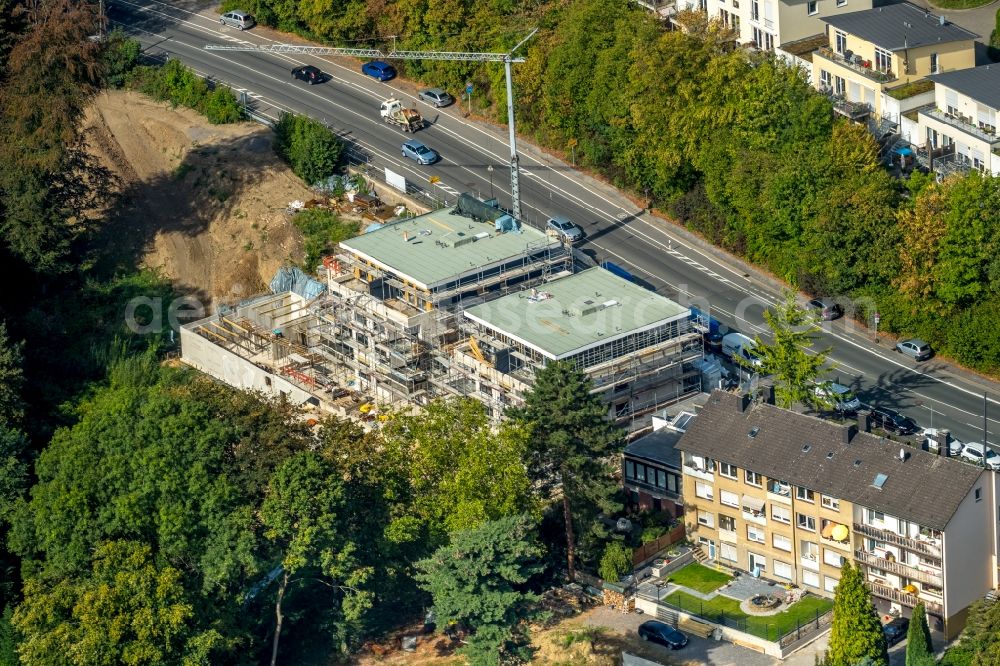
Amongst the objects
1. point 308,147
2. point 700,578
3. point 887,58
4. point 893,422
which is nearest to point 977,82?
point 887,58

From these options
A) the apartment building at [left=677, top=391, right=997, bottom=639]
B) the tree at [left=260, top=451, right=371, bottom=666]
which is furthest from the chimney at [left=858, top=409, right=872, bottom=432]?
the tree at [left=260, top=451, right=371, bottom=666]

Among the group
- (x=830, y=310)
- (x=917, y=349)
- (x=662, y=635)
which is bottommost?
(x=662, y=635)

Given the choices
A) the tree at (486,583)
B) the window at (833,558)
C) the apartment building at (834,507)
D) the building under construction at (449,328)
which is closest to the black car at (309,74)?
the building under construction at (449,328)

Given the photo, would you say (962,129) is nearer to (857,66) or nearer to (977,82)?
(977,82)

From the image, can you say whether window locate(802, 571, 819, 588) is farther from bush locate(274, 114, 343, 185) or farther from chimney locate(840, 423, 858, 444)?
bush locate(274, 114, 343, 185)

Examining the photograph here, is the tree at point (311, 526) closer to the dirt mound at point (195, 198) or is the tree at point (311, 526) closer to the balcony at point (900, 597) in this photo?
the balcony at point (900, 597)

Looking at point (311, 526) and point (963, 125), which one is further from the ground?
point (963, 125)

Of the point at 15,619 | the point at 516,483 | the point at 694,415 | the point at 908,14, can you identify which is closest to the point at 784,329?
the point at 694,415
